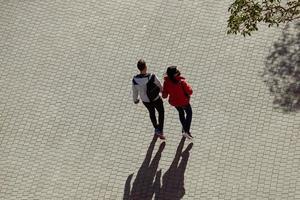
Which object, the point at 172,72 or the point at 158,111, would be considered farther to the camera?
the point at 158,111

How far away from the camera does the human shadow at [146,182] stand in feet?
36.3

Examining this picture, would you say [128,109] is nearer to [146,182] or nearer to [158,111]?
[158,111]

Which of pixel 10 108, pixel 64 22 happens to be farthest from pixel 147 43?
pixel 10 108

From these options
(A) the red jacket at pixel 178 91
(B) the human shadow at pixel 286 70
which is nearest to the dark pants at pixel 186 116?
(A) the red jacket at pixel 178 91

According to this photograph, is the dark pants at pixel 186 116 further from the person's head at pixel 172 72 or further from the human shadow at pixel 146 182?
the person's head at pixel 172 72

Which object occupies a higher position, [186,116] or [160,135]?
[186,116]

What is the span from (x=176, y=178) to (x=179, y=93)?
1576 millimetres

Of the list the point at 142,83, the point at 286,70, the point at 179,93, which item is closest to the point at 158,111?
the point at 179,93

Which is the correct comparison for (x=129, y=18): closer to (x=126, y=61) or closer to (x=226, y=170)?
(x=126, y=61)

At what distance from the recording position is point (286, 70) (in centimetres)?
1249

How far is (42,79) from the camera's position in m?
13.0

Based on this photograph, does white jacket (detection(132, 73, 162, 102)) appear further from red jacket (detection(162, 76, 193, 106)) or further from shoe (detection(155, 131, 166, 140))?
shoe (detection(155, 131, 166, 140))

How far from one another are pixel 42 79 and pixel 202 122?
11.4 feet

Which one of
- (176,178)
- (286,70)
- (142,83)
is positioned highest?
(286,70)
